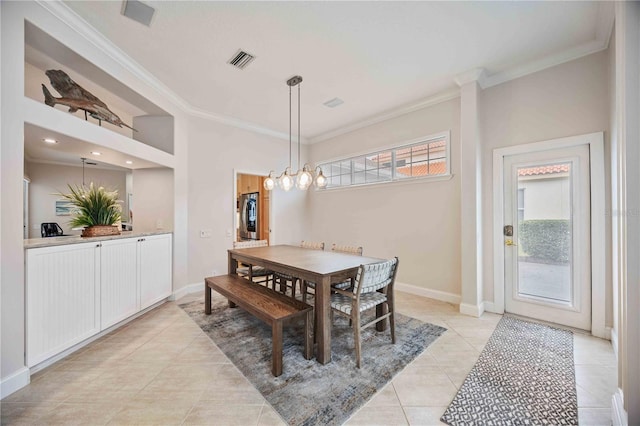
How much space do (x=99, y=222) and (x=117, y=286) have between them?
74 centimetres

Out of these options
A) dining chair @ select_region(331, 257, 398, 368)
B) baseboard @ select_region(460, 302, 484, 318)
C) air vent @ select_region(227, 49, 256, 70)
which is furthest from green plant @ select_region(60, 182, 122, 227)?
baseboard @ select_region(460, 302, 484, 318)

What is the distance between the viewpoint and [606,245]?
2463mm

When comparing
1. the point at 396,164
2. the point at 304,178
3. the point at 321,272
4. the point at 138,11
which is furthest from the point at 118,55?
the point at 396,164

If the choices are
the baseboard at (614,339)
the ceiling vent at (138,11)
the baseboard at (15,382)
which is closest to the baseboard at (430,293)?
the baseboard at (614,339)

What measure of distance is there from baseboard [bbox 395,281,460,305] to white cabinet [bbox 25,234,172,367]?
370 cm

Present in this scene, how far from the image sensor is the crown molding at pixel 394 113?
11.6ft

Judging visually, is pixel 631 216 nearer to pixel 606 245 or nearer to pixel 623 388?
pixel 623 388

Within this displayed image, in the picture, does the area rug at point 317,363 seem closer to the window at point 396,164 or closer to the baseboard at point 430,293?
the baseboard at point 430,293

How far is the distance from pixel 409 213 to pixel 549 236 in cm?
169

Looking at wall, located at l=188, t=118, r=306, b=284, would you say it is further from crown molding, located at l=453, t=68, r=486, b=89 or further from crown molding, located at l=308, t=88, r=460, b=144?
crown molding, located at l=453, t=68, r=486, b=89

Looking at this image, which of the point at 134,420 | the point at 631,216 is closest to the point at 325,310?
the point at 134,420

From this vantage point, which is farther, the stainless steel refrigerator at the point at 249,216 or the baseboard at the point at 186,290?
the stainless steel refrigerator at the point at 249,216

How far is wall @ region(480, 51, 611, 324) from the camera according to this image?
8.32 feet

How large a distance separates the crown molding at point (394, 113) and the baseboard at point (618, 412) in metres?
3.41
